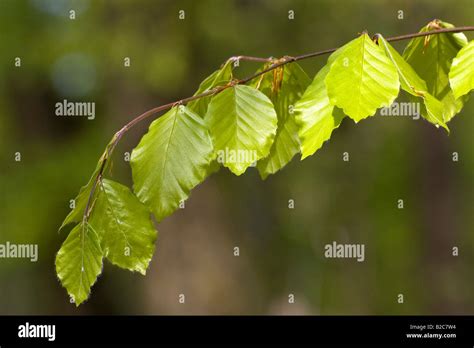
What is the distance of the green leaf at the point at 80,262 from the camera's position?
1.29m

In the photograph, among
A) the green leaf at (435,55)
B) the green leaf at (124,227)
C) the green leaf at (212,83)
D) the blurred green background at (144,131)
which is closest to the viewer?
the green leaf at (124,227)

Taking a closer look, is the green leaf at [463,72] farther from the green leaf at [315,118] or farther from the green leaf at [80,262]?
the green leaf at [80,262]

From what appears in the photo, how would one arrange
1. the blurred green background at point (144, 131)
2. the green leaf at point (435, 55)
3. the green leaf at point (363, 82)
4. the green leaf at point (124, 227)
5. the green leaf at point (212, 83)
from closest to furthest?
1. the green leaf at point (363, 82)
2. the green leaf at point (124, 227)
3. the green leaf at point (212, 83)
4. the green leaf at point (435, 55)
5. the blurred green background at point (144, 131)

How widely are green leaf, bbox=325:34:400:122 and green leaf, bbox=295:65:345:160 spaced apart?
49 mm

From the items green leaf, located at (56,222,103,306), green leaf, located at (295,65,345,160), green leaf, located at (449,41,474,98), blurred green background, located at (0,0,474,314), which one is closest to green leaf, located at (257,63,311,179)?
green leaf, located at (295,65,345,160)

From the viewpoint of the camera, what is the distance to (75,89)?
8680 millimetres

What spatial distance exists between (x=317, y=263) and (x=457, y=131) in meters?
4.27

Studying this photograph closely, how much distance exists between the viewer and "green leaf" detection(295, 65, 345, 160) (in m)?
1.25

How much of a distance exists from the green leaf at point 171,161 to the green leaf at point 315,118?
0.59 ft

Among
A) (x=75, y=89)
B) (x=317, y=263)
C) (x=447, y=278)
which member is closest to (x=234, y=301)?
(x=447, y=278)

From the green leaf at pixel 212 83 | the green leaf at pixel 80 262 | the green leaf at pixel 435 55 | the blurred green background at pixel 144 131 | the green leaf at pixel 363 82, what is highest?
the blurred green background at pixel 144 131

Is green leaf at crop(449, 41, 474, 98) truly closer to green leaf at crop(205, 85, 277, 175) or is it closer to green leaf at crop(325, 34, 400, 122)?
green leaf at crop(325, 34, 400, 122)

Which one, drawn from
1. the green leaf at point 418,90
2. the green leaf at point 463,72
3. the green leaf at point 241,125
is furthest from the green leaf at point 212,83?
the green leaf at point 463,72
